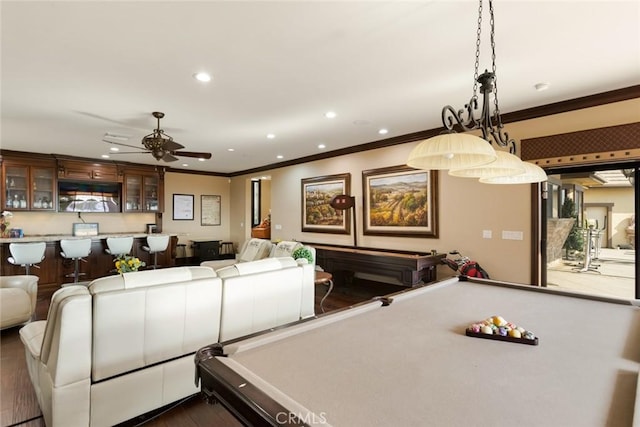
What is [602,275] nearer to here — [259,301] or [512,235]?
[512,235]

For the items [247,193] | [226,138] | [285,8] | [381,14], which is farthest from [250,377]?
[247,193]

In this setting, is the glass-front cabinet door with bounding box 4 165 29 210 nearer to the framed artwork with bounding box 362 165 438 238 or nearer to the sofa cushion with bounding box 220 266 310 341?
the sofa cushion with bounding box 220 266 310 341

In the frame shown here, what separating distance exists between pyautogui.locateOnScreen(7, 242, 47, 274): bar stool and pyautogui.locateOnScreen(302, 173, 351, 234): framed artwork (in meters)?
4.50

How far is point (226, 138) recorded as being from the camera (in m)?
5.04

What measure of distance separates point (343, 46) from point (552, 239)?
11.0 feet

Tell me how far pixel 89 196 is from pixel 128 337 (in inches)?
241

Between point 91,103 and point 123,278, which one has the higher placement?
point 91,103

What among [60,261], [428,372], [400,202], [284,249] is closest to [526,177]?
[428,372]

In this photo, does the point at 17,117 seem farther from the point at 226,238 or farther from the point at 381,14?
the point at 226,238

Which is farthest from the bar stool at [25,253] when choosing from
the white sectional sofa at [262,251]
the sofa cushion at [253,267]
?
the sofa cushion at [253,267]

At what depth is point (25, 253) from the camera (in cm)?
475

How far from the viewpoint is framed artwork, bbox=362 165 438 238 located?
468 cm

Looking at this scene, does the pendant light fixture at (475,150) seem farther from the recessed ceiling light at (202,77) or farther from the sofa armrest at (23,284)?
the sofa armrest at (23,284)

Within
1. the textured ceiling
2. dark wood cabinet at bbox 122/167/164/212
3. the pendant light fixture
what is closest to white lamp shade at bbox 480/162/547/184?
the pendant light fixture
